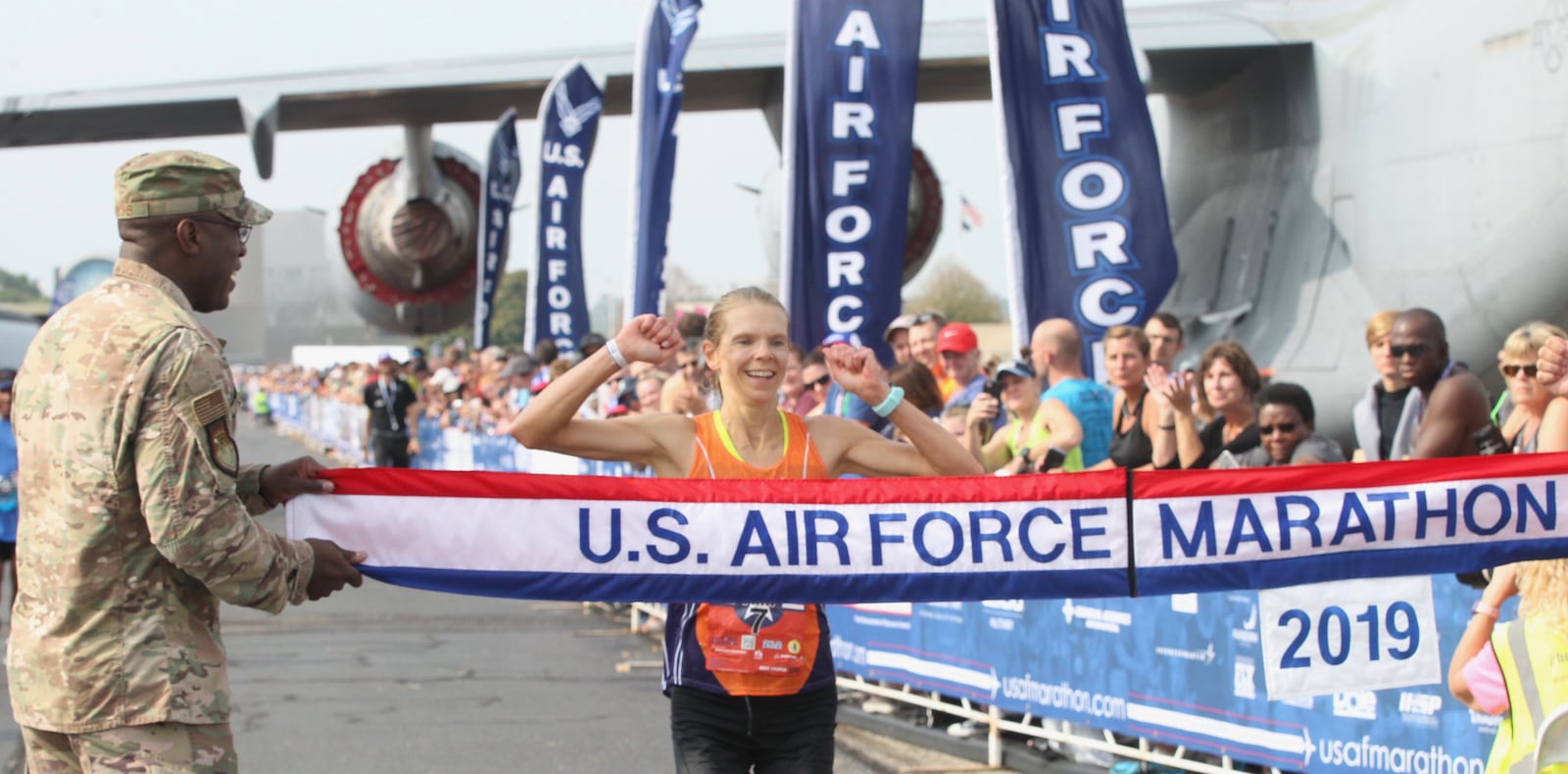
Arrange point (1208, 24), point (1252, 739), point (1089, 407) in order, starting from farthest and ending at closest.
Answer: point (1208, 24) < point (1089, 407) < point (1252, 739)

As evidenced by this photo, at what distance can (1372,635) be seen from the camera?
4.92 metres

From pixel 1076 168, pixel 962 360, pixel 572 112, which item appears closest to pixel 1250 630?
pixel 962 360

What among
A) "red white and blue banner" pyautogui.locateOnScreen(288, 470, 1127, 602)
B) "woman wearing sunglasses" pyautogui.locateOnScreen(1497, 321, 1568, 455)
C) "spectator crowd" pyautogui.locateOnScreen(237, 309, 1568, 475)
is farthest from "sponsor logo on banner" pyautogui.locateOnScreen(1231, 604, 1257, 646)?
"red white and blue banner" pyautogui.locateOnScreen(288, 470, 1127, 602)

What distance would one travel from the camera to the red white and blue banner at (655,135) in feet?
39.7

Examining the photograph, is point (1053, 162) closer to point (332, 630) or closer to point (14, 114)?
point (332, 630)

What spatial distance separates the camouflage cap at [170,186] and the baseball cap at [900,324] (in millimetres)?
6518

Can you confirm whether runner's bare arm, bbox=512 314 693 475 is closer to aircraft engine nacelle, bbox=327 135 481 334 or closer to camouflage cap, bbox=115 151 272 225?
camouflage cap, bbox=115 151 272 225

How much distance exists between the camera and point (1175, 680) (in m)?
5.69

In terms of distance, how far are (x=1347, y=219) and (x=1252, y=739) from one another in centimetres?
794

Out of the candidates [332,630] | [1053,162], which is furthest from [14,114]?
[1053,162]

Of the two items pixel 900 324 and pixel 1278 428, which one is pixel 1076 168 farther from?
pixel 1278 428

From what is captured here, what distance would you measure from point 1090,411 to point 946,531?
344 centimetres

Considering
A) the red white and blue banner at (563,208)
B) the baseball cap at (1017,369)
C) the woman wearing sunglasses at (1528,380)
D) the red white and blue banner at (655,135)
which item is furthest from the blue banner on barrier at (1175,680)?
the red white and blue banner at (563,208)

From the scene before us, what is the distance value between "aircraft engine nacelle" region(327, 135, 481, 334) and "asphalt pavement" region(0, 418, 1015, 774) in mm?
8855
